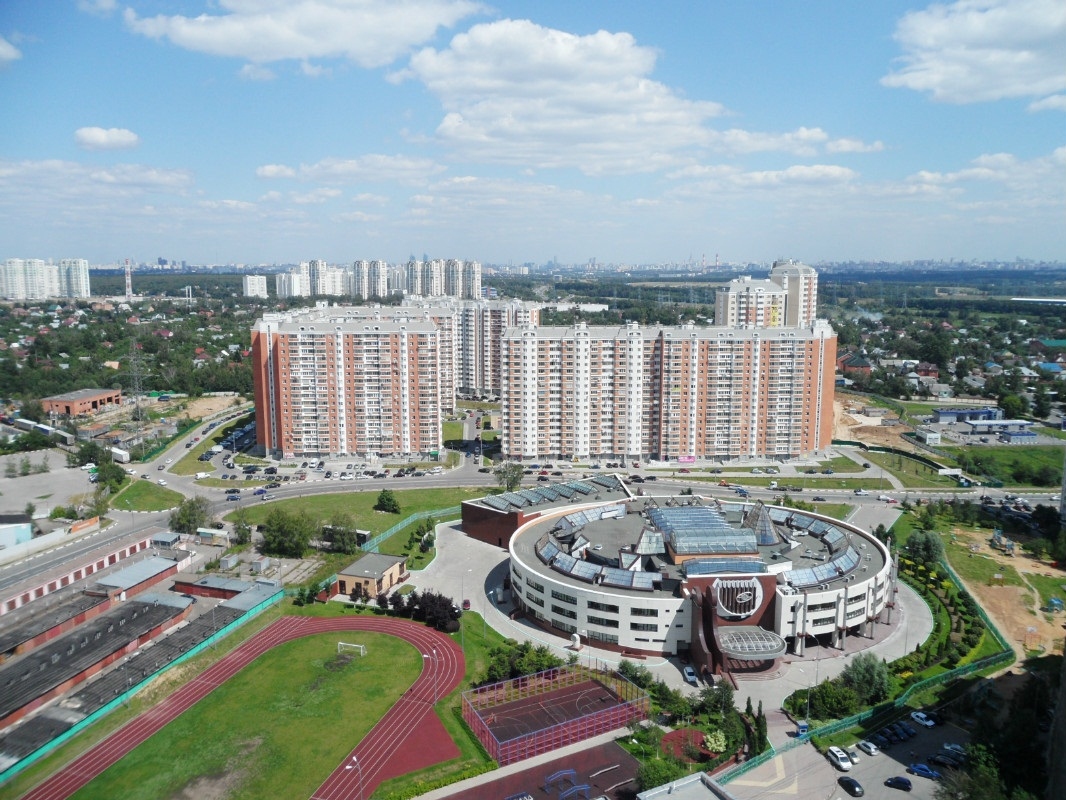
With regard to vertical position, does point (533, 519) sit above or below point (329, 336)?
below

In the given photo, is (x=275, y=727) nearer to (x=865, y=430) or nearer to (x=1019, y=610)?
(x=1019, y=610)

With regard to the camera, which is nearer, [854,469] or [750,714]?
[750,714]

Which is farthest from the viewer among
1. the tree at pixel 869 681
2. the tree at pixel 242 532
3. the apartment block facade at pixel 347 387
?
the apartment block facade at pixel 347 387

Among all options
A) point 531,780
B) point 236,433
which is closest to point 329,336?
point 236,433

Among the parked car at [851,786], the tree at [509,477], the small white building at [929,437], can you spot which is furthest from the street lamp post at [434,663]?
the small white building at [929,437]

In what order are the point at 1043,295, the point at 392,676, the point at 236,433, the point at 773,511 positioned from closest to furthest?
the point at 392,676
the point at 773,511
the point at 236,433
the point at 1043,295

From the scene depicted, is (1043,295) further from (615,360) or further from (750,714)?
(750,714)

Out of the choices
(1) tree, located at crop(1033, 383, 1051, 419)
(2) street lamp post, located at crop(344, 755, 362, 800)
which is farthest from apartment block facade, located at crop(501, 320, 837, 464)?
(2) street lamp post, located at crop(344, 755, 362, 800)

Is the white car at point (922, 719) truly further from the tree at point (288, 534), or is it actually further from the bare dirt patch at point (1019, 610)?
the tree at point (288, 534)
